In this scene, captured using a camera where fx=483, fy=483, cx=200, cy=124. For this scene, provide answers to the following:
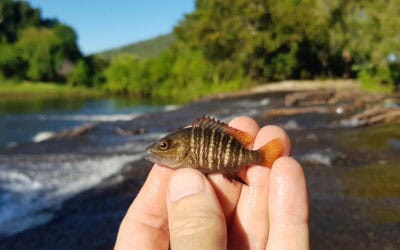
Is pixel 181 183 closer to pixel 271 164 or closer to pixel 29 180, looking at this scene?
pixel 271 164

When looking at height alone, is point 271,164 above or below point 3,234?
above

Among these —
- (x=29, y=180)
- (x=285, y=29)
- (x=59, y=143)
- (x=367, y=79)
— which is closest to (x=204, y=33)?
(x=285, y=29)

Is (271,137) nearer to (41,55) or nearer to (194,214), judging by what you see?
(194,214)

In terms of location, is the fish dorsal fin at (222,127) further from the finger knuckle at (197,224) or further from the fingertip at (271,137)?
the finger knuckle at (197,224)

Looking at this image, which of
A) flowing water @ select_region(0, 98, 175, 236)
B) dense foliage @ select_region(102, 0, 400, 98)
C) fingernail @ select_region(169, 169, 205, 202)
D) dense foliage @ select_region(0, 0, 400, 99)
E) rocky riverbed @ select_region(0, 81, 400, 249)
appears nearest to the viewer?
fingernail @ select_region(169, 169, 205, 202)

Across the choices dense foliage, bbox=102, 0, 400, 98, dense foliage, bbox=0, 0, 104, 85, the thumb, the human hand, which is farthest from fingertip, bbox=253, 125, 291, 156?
dense foliage, bbox=0, 0, 104, 85

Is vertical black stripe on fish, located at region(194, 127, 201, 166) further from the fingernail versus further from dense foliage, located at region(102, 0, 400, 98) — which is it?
dense foliage, located at region(102, 0, 400, 98)
